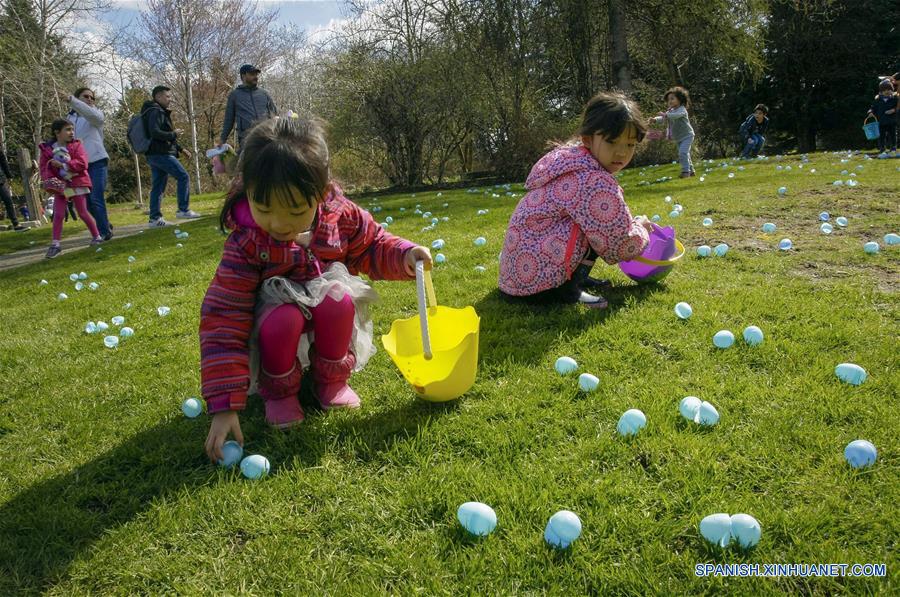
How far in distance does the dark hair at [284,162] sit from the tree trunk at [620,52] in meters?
12.6

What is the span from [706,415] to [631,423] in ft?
0.88

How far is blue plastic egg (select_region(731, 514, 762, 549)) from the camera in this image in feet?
4.56

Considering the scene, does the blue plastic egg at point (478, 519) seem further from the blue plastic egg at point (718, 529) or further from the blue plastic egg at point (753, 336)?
the blue plastic egg at point (753, 336)

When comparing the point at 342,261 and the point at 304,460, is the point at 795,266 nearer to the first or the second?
the point at 342,261

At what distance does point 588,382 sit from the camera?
2.20 metres

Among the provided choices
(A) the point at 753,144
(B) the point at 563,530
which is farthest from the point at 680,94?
(B) the point at 563,530

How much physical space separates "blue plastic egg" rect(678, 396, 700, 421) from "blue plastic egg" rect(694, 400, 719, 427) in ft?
0.03

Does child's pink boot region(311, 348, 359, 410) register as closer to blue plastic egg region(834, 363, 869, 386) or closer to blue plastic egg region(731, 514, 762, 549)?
blue plastic egg region(731, 514, 762, 549)

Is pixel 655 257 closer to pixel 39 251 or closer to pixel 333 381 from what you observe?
pixel 333 381

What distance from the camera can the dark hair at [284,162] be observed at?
1688 millimetres

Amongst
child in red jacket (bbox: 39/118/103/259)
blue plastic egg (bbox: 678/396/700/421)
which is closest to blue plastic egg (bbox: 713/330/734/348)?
blue plastic egg (bbox: 678/396/700/421)

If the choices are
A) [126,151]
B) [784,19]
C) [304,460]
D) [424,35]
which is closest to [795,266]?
[304,460]

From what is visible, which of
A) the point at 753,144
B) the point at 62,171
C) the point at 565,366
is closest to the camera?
the point at 565,366

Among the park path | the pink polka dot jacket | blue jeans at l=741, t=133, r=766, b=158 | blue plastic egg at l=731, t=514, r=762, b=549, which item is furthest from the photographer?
blue jeans at l=741, t=133, r=766, b=158
